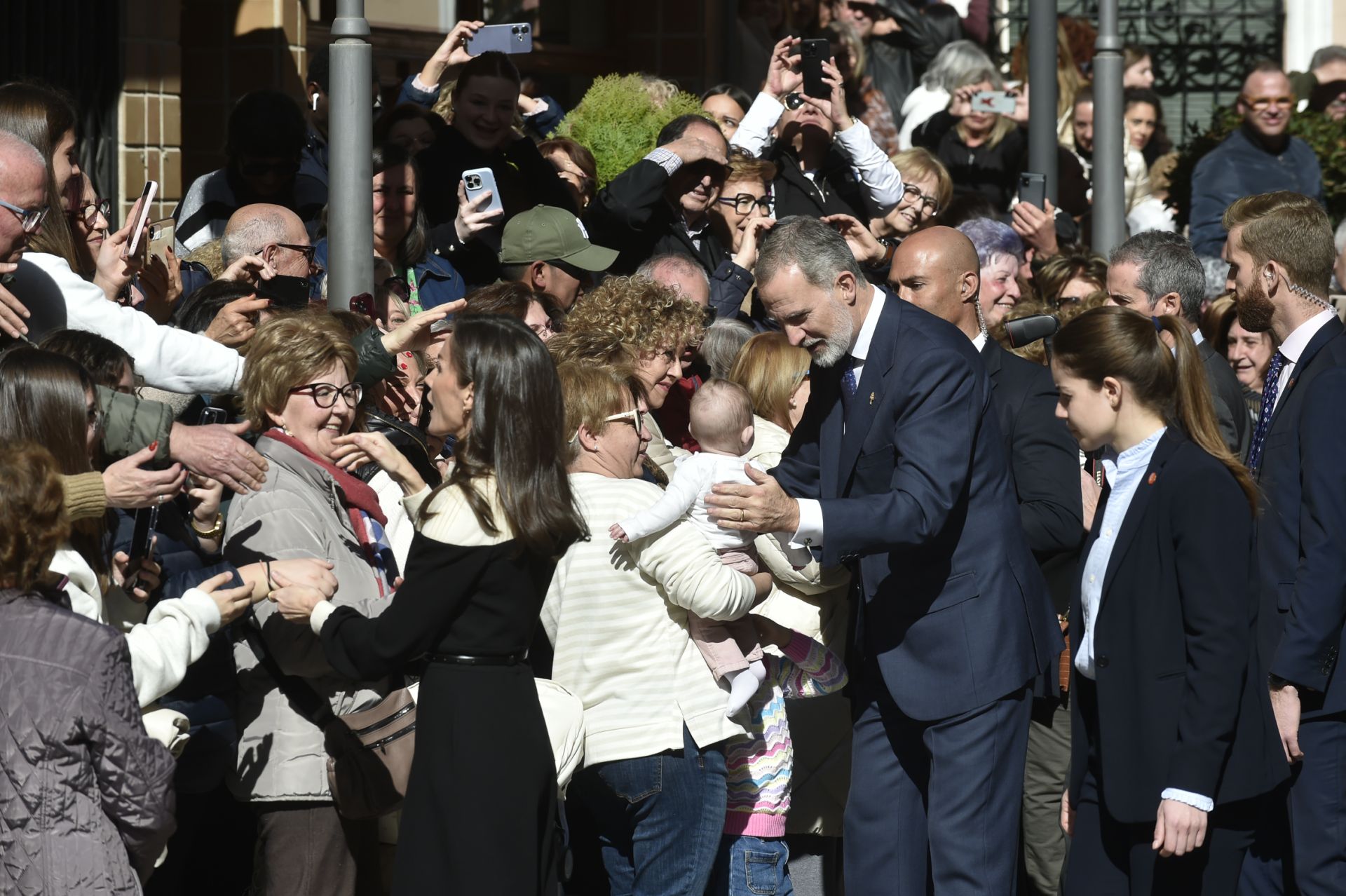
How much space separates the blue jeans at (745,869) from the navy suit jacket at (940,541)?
730 mm

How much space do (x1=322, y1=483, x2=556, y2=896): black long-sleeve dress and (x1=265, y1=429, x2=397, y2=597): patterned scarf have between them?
0.56 m

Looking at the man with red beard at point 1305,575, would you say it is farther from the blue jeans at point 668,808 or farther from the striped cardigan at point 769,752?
the blue jeans at point 668,808

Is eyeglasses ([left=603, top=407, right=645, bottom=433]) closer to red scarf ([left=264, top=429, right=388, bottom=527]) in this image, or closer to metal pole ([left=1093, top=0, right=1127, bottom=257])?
red scarf ([left=264, top=429, right=388, bottom=527])

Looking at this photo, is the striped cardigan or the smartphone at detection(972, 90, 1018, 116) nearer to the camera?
the striped cardigan

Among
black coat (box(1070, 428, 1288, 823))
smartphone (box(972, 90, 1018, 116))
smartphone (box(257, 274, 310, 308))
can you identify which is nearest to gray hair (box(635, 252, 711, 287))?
smartphone (box(257, 274, 310, 308))

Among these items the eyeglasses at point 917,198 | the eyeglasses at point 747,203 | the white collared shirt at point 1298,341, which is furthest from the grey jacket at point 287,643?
the eyeglasses at point 917,198

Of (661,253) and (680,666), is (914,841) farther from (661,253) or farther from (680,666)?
(661,253)

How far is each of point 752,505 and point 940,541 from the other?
696 mm

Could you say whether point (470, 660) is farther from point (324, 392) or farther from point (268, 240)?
point (268, 240)

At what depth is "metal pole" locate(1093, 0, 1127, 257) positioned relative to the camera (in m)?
8.91

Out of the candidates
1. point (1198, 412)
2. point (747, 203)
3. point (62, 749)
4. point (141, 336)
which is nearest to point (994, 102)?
point (747, 203)

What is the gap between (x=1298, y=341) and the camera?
5.47 metres

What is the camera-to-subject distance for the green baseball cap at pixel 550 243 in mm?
6570

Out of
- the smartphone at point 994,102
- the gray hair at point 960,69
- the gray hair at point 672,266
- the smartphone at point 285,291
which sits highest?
the gray hair at point 960,69
